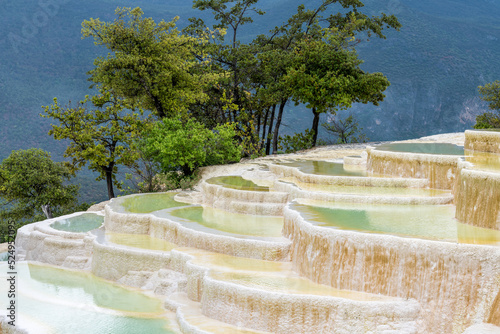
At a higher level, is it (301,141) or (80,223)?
(301,141)

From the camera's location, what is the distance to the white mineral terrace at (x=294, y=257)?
895 cm

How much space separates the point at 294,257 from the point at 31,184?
48.4ft

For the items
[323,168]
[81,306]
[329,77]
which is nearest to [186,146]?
[323,168]

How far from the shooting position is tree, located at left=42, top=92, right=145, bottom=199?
23297 millimetres

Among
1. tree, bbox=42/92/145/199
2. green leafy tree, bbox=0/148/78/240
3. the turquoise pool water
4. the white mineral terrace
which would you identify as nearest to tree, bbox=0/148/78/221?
green leafy tree, bbox=0/148/78/240

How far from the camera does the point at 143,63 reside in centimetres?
2270

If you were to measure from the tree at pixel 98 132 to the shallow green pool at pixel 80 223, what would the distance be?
5.59 m

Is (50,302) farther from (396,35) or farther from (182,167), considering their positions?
(396,35)

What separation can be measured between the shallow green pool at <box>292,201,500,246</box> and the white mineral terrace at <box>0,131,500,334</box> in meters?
0.04

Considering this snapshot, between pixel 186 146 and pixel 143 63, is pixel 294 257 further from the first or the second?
pixel 143 63

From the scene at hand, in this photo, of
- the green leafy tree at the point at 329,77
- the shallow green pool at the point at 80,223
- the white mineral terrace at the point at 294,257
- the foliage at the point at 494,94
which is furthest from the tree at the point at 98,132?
the foliage at the point at 494,94

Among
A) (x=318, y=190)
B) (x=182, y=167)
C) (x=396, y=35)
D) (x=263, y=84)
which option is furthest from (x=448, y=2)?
(x=318, y=190)

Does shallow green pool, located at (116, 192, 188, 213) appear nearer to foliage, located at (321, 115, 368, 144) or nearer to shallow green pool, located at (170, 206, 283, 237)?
shallow green pool, located at (170, 206, 283, 237)

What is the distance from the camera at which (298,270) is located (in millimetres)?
10836
